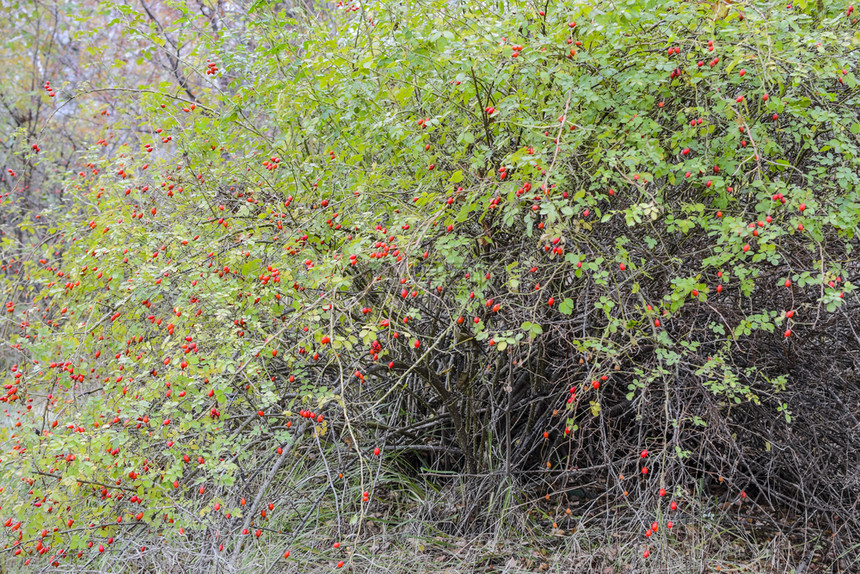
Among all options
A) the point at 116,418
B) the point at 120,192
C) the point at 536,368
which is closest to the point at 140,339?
the point at 116,418

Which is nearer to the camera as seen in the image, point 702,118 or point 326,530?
point 702,118

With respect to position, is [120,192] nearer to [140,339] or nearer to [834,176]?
[140,339]

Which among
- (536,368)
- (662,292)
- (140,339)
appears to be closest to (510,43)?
(662,292)

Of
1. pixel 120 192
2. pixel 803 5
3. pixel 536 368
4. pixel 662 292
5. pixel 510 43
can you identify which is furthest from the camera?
pixel 120 192

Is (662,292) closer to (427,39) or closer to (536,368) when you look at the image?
(536,368)

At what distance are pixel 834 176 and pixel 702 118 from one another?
61 cm

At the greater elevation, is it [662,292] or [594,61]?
[594,61]

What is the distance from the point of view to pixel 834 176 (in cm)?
255

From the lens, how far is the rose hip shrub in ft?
7.67

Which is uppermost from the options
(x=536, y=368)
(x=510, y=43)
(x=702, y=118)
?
(x=510, y=43)

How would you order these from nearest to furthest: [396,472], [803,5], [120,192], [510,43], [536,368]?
[803,5] → [510,43] → [536,368] → [120,192] → [396,472]

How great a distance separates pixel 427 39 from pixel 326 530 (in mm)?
2346

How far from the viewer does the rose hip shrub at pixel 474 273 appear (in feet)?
7.67

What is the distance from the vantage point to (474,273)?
2637 mm
